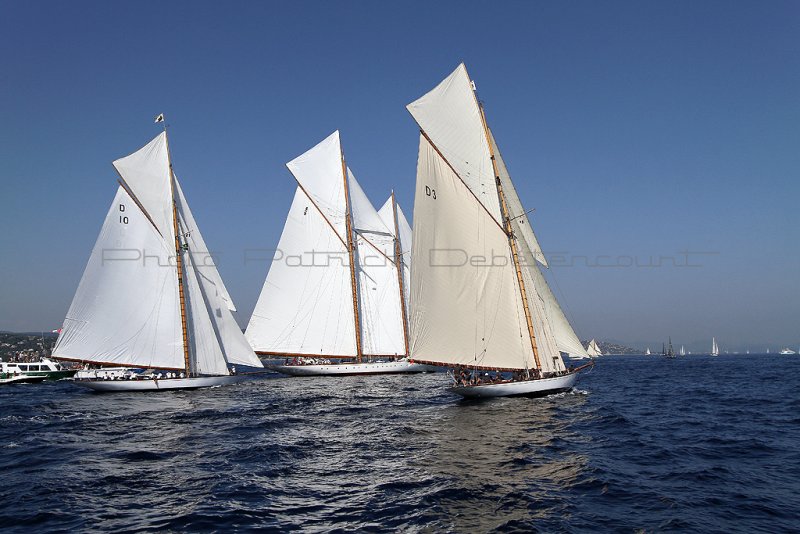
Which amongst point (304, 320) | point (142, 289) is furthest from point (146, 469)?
point (304, 320)

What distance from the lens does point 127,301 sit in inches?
1932

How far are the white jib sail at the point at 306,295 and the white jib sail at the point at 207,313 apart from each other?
13892 mm

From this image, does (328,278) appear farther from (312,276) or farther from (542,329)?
(542,329)

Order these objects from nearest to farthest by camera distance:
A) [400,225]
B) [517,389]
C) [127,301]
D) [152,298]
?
[517,389], [127,301], [152,298], [400,225]

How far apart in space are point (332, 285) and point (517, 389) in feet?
120

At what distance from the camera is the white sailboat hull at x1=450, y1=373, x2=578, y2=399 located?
3981 centimetres

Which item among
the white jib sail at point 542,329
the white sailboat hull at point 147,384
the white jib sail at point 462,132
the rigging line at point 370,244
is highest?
the white jib sail at point 462,132

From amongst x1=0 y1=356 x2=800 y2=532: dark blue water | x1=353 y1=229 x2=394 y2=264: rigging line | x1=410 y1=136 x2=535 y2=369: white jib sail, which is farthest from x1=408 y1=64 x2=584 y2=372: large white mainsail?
x1=353 y1=229 x2=394 y2=264: rigging line

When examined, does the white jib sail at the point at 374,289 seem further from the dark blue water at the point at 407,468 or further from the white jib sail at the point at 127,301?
the dark blue water at the point at 407,468

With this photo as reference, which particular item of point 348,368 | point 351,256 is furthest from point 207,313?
point 351,256

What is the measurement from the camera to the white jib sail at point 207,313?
52.1 m

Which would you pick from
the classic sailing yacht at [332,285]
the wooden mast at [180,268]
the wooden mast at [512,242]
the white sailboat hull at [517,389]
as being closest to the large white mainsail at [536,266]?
the wooden mast at [512,242]

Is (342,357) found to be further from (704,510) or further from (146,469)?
(704,510)

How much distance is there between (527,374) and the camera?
41000 millimetres
